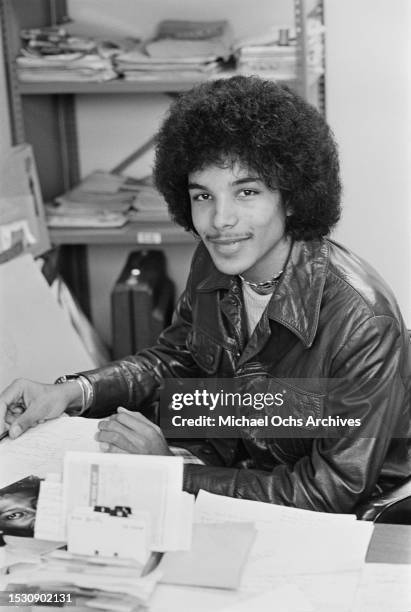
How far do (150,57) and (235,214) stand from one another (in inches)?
55.3

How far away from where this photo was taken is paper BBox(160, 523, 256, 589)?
957 mm

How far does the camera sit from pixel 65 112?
308cm

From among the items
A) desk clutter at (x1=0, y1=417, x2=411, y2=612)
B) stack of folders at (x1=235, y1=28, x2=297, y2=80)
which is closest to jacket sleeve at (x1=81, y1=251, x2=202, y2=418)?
desk clutter at (x1=0, y1=417, x2=411, y2=612)

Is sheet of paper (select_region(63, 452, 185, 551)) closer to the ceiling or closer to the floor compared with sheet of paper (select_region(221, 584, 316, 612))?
closer to the ceiling

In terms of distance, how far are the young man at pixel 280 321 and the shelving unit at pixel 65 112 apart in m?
1.12

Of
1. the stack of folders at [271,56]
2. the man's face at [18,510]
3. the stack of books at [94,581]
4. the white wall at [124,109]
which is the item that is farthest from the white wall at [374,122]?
the stack of books at [94,581]

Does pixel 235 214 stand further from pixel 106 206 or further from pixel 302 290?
pixel 106 206

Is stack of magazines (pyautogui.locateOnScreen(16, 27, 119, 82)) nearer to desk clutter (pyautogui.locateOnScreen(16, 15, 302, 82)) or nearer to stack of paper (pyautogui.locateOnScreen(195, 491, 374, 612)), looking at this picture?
desk clutter (pyautogui.locateOnScreen(16, 15, 302, 82))

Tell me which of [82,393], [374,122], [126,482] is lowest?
[82,393]

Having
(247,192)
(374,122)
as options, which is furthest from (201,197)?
(374,122)

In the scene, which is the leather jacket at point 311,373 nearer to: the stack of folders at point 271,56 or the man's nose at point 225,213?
the man's nose at point 225,213

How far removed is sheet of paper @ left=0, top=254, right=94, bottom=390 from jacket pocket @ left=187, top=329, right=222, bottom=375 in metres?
0.68

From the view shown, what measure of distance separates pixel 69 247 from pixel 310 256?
1.88 metres

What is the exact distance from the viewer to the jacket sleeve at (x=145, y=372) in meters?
1.59
